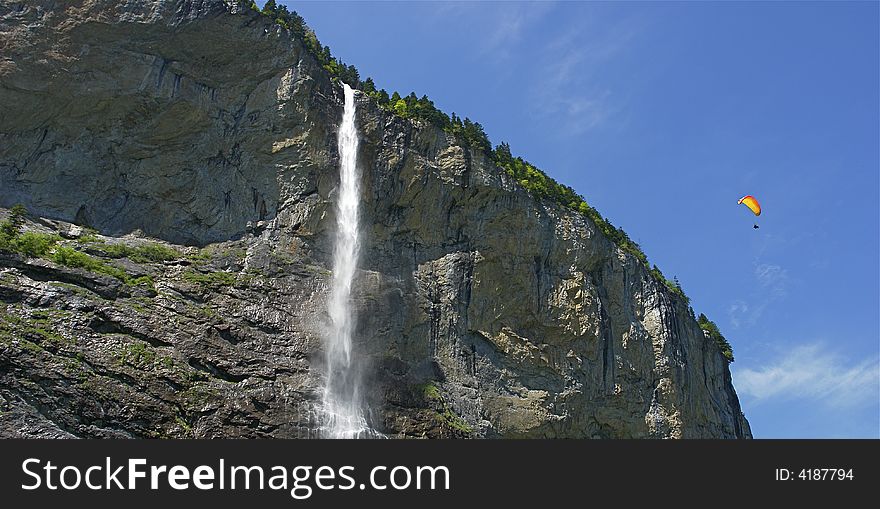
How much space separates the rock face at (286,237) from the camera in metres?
35.8

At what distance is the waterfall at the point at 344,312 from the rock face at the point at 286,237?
552mm

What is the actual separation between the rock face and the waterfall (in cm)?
55

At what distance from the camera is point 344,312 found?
38.4m

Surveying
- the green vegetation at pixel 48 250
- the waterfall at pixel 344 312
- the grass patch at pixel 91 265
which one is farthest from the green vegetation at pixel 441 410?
the green vegetation at pixel 48 250

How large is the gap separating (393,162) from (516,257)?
289 inches

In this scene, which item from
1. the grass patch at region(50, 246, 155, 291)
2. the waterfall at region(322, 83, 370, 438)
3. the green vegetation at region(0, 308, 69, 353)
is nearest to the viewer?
the green vegetation at region(0, 308, 69, 353)

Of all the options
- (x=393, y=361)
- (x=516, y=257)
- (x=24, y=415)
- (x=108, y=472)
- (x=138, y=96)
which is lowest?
(x=108, y=472)

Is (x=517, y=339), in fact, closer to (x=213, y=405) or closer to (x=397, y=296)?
(x=397, y=296)

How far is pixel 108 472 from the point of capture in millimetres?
19359

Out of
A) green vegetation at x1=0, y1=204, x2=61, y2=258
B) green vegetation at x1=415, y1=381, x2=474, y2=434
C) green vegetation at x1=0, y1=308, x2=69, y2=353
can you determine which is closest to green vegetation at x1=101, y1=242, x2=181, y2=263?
green vegetation at x1=0, y1=204, x2=61, y2=258

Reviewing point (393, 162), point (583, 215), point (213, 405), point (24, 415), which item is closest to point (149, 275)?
point (213, 405)

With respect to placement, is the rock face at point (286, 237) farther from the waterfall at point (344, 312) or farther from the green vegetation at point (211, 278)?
the waterfall at point (344, 312)

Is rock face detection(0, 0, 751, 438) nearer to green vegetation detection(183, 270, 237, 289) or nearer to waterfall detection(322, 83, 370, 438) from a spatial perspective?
green vegetation detection(183, 270, 237, 289)

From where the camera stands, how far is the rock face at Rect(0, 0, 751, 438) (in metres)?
35.8
